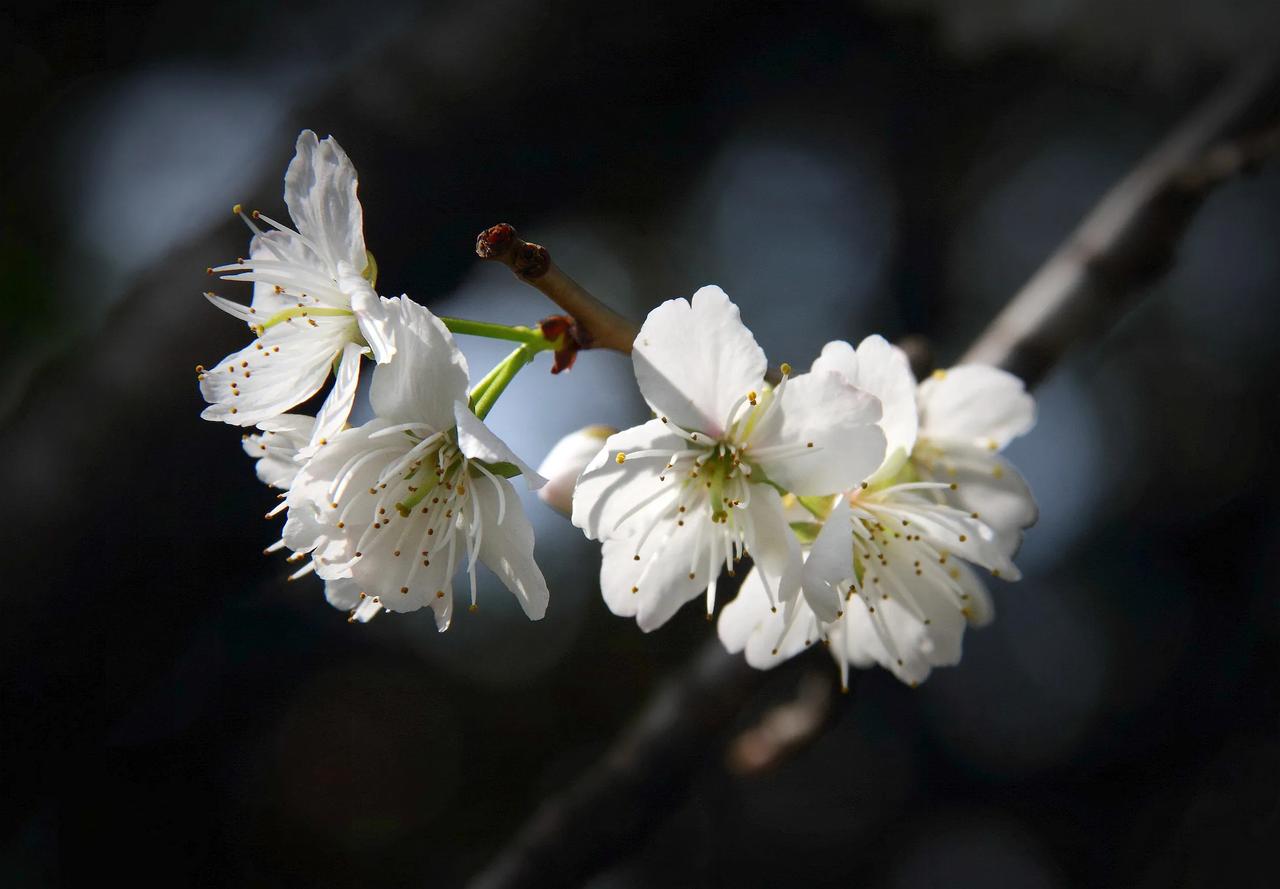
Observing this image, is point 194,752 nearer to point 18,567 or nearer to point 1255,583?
point 18,567

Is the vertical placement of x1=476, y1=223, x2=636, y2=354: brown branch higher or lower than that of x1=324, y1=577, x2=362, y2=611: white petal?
higher

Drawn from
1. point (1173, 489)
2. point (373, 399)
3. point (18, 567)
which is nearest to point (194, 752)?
point (18, 567)

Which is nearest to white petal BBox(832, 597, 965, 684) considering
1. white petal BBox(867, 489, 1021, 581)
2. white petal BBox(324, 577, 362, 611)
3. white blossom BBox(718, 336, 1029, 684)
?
white blossom BBox(718, 336, 1029, 684)

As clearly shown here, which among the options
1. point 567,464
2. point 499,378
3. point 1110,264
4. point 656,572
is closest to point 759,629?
point 656,572

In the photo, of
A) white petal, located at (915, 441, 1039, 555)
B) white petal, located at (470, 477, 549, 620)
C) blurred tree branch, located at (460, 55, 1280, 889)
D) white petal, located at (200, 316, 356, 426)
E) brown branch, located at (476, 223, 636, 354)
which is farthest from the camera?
blurred tree branch, located at (460, 55, 1280, 889)

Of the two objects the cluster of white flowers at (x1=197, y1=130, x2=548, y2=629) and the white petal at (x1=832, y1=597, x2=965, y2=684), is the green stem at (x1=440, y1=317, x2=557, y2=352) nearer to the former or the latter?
the cluster of white flowers at (x1=197, y1=130, x2=548, y2=629)
